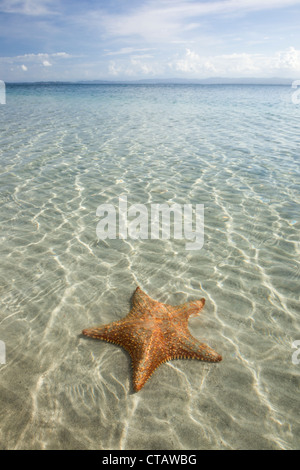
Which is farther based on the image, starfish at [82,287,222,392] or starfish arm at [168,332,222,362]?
starfish arm at [168,332,222,362]

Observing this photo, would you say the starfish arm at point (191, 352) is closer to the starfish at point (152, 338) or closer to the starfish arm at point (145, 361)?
the starfish at point (152, 338)

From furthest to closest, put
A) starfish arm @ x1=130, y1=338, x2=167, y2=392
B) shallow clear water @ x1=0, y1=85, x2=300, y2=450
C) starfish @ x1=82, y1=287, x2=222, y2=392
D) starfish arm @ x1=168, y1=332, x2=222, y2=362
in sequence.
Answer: starfish arm @ x1=168, y1=332, x2=222, y2=362 → starfish @ x1=82, y1=287, x2=222, y2=392 → starfish arm @ x1=130, y1=338, x2=167, y2=392 → shallow clear water @ x1=0, y1=85, x2=300, y2=450

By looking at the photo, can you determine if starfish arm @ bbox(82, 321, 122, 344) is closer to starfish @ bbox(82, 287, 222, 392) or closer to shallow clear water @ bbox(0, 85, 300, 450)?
starfish @ bbox(82, 287, 222, 392)

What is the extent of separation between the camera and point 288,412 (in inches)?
131

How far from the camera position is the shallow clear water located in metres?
3.20

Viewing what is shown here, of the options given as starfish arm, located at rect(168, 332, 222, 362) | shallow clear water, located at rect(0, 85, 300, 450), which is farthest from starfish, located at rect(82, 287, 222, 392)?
shallow clear water, located at rect(0, 85, 300, 450)

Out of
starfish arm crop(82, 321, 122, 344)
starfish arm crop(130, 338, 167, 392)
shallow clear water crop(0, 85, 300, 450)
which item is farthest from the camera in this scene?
starfish arm crop(82, 321, 122, 344)

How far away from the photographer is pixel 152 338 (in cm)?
361

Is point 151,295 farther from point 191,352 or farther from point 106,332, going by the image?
point 191,352

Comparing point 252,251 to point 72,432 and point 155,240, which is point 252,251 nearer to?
point 155,240

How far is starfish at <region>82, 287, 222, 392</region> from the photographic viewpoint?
3.50m

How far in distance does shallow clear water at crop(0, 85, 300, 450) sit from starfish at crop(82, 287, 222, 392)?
208 mm

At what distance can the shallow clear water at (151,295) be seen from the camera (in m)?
3.20
